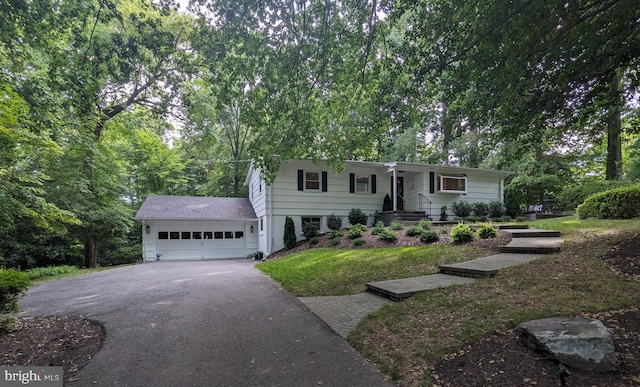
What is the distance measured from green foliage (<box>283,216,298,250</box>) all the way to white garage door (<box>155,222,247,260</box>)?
178 inches

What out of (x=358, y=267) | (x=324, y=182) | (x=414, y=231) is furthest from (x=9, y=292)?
(x=324, y=182)

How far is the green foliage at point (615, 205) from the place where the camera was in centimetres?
914

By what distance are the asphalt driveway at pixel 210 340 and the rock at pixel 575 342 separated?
1583 mm

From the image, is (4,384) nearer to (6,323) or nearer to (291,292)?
(6,323)

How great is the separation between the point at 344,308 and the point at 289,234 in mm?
8606

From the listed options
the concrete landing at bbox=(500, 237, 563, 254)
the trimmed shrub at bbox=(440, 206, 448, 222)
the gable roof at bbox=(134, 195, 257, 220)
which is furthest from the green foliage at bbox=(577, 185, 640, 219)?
the gable roof at bbox=(134, 195, 257, 220)

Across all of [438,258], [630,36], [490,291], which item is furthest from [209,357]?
[630,36]

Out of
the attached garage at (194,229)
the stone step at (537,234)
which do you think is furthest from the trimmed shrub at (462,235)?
the attached garage at (194,229)

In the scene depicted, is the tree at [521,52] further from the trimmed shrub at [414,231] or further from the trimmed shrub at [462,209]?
the trimmed shrub at [462,209]

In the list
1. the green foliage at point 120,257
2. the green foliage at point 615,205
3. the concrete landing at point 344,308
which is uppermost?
the green foliage at point 615,205

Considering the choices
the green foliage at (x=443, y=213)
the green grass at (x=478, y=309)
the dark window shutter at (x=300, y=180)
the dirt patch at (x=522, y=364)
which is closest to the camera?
the dirt patch at (x=522, y=364)

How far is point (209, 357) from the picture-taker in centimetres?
340

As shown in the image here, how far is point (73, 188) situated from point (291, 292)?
12303mm

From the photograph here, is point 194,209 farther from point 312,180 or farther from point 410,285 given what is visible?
point 410,285
